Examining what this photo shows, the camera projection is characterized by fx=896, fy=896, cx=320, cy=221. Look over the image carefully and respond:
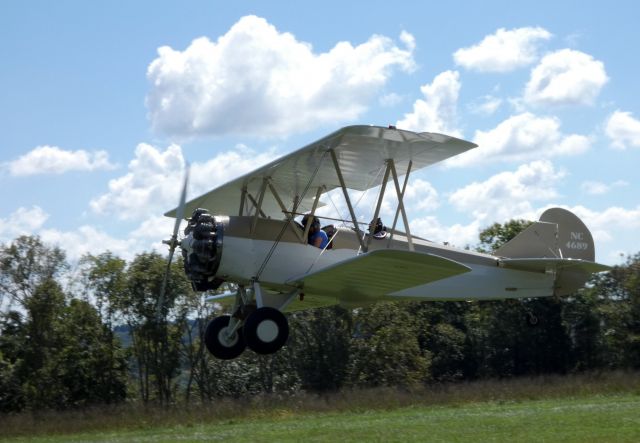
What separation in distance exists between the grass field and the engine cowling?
240cm

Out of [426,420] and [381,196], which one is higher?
[381,196]

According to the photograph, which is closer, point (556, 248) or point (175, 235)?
point (175, 235)

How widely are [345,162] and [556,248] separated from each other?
207 inches

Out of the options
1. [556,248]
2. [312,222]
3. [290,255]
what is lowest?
[290,255]

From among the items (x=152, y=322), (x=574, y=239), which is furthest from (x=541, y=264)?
(x=152, y=322)

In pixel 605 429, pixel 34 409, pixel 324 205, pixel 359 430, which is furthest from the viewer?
pixel 34 409

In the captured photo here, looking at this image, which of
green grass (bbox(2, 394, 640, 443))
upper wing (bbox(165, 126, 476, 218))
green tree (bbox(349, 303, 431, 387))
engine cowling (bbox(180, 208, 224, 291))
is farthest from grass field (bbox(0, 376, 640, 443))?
green tree (bbox(349, 303, 431, 387))

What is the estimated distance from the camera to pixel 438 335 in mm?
38219

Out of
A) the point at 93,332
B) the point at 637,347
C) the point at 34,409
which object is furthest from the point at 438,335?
the point at 34,409

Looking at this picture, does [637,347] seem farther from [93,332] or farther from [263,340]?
[263,340]

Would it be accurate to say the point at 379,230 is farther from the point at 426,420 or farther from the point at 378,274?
the point at 426,420

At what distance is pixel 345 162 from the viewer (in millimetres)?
13938

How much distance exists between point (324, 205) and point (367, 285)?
3.10m

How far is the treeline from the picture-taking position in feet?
106
